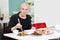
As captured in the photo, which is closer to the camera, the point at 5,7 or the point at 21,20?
the point at 21,20

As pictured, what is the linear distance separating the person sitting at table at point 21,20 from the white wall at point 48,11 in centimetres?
98

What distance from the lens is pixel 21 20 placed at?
2674 millimetres

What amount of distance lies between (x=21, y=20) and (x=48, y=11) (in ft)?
3.93

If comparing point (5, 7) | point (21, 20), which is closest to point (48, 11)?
point (21, 20)

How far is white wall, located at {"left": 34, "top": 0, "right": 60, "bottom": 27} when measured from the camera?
3.58m

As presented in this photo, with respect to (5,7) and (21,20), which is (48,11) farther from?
(5,7)

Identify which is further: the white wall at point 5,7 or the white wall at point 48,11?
the white wall at point 5,7

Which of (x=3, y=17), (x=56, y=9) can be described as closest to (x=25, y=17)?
(x=56, y=9)

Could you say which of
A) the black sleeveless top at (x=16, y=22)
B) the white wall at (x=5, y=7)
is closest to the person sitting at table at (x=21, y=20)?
the black sleeveless top at (x=16, y=22)

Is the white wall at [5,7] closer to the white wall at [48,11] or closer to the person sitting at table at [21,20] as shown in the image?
the white wall at [48,11]

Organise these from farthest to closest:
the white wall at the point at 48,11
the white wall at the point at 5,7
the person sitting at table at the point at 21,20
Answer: the white wall at the point at 5,7 → the white wall at the point at 48,11 → the person sitting at table at the point at 21,20

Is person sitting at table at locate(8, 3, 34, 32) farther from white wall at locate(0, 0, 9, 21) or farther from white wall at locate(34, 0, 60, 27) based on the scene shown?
white wall at locate(0, 0, 9, 21)

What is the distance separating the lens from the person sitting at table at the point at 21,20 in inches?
101

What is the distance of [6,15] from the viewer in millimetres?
4633
